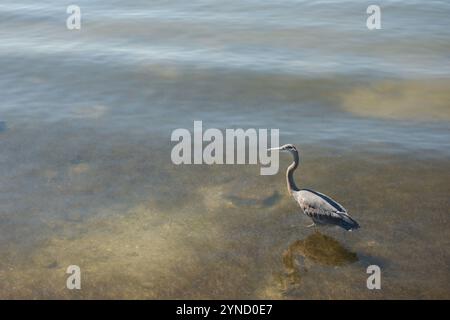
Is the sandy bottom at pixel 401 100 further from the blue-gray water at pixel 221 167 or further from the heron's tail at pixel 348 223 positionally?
the heron's tail at pixel 348 223

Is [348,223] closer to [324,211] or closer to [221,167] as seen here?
[324,211]

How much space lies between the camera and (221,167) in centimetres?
1366

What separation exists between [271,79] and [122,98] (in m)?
5.34

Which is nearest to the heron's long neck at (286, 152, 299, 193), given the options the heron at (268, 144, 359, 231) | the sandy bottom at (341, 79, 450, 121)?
the heron at (268, 144, 359, 231)

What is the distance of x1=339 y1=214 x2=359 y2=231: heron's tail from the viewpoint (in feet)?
32.6

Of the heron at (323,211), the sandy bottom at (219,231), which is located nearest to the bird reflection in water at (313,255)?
the sandy bottom at (219,231)

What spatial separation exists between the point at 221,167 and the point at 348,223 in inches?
181

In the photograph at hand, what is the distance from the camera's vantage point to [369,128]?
15125 mm

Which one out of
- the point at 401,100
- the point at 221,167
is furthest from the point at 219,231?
the point at 401,100

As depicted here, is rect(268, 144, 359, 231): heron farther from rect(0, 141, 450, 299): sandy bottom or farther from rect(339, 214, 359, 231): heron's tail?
rect(0, 141, 450, 299): sandy bottom

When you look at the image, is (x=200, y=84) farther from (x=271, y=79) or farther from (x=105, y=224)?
(x=105, y=224)

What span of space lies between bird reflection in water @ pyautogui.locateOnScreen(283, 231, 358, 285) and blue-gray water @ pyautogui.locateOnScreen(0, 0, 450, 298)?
1.5 inches

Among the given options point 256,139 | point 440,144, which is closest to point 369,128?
point 440,144

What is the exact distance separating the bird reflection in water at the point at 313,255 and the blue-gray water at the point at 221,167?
4cm
